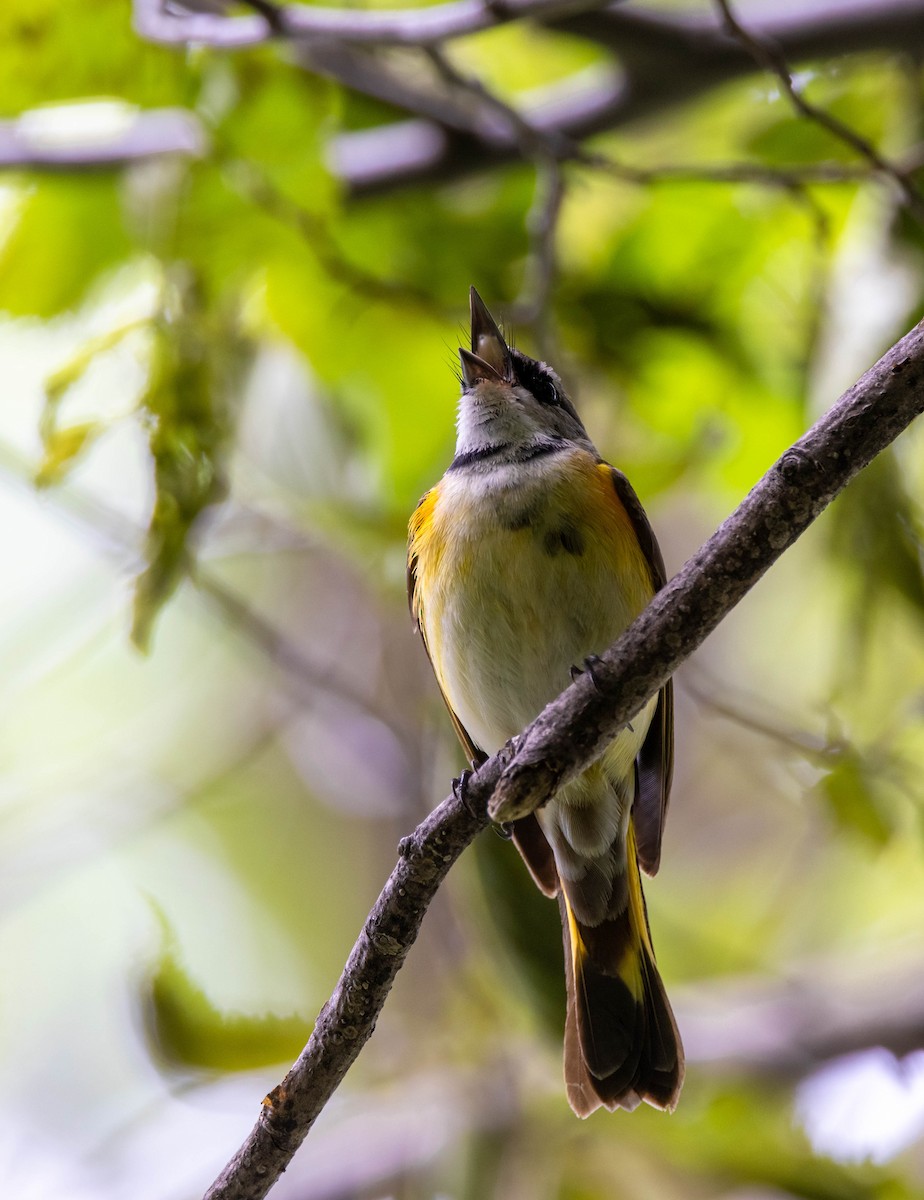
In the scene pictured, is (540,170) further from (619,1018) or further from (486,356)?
(619,1018)

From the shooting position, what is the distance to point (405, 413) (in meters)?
4.35

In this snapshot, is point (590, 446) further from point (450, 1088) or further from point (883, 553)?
point (450, 1088)

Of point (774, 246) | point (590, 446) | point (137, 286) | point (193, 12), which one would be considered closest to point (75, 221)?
point (137, 286)

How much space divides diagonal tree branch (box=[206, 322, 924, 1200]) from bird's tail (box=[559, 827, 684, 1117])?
110 cm

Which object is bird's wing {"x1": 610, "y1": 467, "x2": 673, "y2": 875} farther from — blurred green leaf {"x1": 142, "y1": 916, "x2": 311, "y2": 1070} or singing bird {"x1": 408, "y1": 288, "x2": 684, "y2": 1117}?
blurred green leaf {"x1": 142, "y1": 916, "x2": 311, "y2": 1070}

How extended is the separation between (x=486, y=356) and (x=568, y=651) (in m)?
0.97

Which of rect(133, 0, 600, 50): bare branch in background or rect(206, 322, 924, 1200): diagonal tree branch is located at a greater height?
rect(133, 0, 600, 50): bare branch in background

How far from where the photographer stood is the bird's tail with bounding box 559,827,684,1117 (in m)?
3.11

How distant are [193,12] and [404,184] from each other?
31.4 inches

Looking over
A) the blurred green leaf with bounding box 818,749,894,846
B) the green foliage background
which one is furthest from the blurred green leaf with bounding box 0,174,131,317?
the blurred green leaf with bounding box 818,749,894,846

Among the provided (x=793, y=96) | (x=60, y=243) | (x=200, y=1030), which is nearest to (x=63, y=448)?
(x=60, y=243)

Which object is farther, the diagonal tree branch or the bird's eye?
the bird's eye

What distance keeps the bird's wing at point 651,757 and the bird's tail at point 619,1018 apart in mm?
89

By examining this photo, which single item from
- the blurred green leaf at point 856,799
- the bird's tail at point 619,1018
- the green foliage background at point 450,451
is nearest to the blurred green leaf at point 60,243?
the green foliage background at point 450,451
